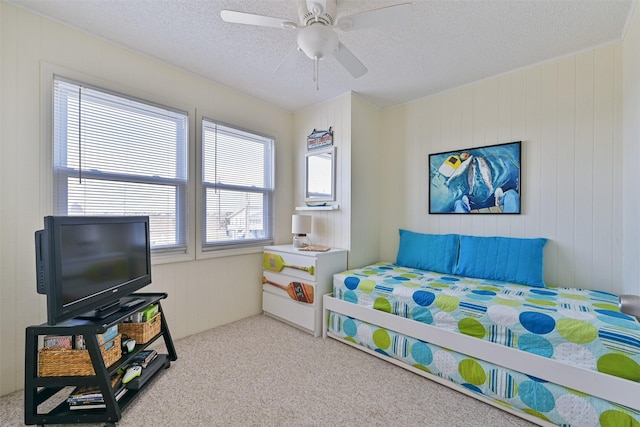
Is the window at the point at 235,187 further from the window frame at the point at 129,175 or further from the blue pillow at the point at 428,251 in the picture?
the blue pillow at the point at 428,251

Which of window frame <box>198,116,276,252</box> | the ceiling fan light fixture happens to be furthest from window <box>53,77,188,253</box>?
the ceiling fan light fixture

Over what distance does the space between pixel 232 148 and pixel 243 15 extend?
5.50ft

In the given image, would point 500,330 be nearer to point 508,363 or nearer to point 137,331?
point 508,363

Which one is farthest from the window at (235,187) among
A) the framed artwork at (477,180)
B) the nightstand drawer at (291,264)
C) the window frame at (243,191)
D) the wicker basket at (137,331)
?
the framed artwork at (477,180)

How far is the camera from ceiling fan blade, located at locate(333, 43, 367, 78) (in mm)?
1664

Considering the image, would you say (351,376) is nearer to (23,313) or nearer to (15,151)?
(23,313)

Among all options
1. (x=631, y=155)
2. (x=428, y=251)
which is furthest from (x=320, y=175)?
(x=631, y=155)

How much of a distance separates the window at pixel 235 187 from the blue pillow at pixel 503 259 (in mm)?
2187

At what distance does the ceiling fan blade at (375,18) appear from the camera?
1.39 metres

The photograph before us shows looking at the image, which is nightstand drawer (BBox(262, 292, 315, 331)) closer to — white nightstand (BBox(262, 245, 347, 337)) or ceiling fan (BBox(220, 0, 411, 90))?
white nightstand (BBox(262, 245, 347, 337))

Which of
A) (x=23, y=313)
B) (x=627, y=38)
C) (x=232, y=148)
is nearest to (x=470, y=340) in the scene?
(x=627, y=38)

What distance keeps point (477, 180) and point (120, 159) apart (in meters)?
3.21

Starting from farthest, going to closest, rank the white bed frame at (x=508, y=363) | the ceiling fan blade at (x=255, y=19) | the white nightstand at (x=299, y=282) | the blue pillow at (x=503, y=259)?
1. the white nightstand at (x=299, y=282)
2. the blue pillow at (x=503, y=259)
3. the ceiling fan blade at (x=255, y=19)
4. the white bed frame at (x=508, y=363)

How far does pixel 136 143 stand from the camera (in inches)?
90.5
